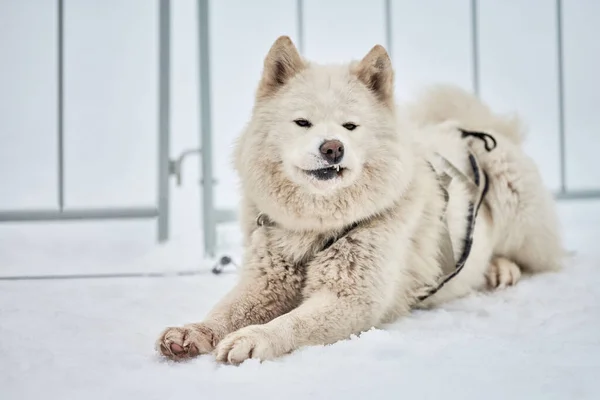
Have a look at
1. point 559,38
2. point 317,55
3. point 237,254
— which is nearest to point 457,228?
point 237,254

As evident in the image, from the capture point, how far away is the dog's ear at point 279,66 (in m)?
2.23

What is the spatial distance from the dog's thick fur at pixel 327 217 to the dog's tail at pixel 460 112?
1076mm

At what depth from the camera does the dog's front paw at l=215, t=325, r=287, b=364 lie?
158 centimetres

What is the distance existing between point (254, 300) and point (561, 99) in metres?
4.04

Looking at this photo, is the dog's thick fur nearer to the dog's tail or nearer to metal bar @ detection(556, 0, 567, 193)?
the dog's tail

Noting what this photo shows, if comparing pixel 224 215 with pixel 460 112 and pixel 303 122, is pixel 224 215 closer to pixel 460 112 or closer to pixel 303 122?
pixel 460 112

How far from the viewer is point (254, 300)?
2.06 m

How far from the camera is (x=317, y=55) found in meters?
4.47

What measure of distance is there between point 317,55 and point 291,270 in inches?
109

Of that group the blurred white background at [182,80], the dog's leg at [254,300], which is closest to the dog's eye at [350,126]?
the dog's leg at [254,300]

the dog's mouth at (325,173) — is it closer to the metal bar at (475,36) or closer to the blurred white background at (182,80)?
the blurred white background at (182,80)

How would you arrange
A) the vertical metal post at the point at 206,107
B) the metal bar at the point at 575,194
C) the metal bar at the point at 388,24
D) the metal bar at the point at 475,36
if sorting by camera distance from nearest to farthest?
1. the vertical metal post at the point at 206,107
2. the metal bar at the point at 388,24
3. the metal bar at the point at 475,36
4. the metal bar at the point at 575,194

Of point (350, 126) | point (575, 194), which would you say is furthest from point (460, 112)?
point (575, 194)

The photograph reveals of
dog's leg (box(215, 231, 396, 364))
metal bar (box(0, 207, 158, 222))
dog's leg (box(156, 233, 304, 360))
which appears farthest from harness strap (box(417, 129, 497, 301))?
metal bar (box(0, 207, 158, 222))
